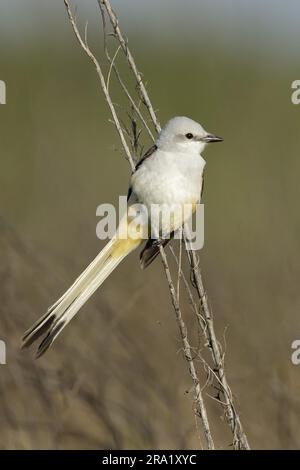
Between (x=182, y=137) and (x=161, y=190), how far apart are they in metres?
0.27

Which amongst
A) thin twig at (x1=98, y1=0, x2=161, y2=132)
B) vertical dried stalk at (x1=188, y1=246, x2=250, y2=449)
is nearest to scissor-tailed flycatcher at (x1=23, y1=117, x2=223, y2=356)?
thin twig at (x1=98, y1=0, x2=161, y2=132)

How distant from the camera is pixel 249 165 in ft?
32.2

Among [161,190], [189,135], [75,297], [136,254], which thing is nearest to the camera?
[75,297]

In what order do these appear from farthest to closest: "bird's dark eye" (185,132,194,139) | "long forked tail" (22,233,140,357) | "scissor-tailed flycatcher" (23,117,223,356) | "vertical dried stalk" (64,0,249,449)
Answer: "bird's dark eye" (185,132,194,139) → "scissor-tailed flycatcher" (23,117,223,356) → "long forked tail" (22,233,140,357) → "vertical dried stalk" (64,0,249,449)

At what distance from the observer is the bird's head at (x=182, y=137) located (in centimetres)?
411

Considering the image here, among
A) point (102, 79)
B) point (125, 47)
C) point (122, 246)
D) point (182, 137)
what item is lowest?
point (122, 246)

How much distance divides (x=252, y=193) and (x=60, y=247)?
1944mm

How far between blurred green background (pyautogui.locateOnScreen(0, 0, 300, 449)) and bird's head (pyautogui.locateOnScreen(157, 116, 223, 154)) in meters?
0.34

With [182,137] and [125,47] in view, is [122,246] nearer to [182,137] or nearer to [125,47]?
[182,137]

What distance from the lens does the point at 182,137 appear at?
4.15m

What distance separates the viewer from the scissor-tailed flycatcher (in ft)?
13.3

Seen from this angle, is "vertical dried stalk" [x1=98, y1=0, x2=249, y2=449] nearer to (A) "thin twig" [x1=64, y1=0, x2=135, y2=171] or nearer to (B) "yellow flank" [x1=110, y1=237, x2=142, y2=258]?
(A) "thin twig" [x1=64, y1=0, x2=135, y2=171]

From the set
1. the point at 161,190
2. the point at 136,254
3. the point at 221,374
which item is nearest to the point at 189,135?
the point at 161,190

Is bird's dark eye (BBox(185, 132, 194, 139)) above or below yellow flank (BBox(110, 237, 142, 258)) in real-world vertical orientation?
above
